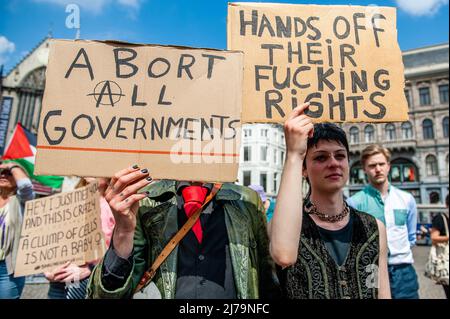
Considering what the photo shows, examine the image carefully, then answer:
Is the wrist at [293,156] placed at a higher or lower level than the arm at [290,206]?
higher

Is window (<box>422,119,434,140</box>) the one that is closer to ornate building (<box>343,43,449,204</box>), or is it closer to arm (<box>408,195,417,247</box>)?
ornate building (<box>343,43,449,204</box>)

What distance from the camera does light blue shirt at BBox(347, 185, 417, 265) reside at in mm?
3090

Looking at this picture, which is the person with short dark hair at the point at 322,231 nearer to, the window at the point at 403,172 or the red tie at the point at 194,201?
the red tie at the point at 194,201

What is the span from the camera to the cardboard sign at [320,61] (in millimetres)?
1567

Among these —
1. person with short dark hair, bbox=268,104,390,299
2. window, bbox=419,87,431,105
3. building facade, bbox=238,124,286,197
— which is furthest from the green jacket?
window, bbox=419,87,431,105

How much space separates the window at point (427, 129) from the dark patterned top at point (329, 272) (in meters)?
39.4

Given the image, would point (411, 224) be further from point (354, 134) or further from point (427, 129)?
point (427, 129)

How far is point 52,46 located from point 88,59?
174 millimetres

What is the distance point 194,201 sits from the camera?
1.51 meters

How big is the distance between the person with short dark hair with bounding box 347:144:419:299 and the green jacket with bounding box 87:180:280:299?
1784mm

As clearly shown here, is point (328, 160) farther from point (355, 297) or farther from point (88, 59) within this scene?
point (88, 59)

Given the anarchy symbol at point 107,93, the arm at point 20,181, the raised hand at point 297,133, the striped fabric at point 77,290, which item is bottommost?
the striped fabric at point 77,290

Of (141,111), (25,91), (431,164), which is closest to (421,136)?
(431,164)

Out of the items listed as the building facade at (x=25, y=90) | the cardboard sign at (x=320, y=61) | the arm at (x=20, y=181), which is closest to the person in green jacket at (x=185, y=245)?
the cardboard sign at (x=320, y=61)
